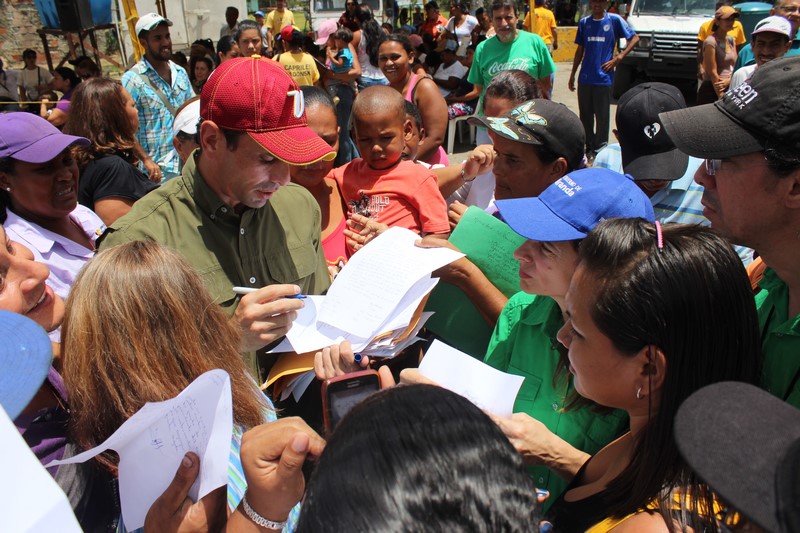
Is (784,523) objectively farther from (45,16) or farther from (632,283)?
(45,16)

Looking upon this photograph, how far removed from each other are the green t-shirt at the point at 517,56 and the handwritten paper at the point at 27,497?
5.21 meters

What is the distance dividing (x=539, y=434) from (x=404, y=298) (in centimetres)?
67

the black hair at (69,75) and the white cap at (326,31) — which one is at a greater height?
the white cap at (326,31)

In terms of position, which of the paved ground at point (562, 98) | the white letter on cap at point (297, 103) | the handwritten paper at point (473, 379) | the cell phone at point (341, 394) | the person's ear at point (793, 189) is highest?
the white letter on cap at point (297, 103)

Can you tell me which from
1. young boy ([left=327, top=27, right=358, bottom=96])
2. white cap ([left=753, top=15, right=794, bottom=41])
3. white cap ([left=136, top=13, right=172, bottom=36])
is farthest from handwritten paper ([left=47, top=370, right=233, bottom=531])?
young boy ([left=327, top=27, right=358, bottom=96])

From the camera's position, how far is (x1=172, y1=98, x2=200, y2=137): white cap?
323 centimetres

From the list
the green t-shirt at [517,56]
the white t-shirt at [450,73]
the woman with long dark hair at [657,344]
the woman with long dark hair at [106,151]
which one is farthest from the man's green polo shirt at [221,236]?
the white t-shirt at [450,73]

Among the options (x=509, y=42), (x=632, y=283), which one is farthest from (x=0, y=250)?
(x=509, y=42)

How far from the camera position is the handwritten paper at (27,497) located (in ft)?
2.50

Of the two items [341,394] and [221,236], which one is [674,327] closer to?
[341,394]

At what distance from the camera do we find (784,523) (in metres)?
0.58

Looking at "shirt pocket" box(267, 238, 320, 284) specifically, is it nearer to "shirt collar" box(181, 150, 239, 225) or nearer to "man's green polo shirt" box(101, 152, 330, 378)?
"man's green polo shirt" box(101, 152, 330, 378)

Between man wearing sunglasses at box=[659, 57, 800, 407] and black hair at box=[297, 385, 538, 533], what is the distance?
97 cm

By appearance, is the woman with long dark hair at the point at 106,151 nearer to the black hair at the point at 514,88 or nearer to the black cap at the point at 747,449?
the black hair at the point at 514,88
